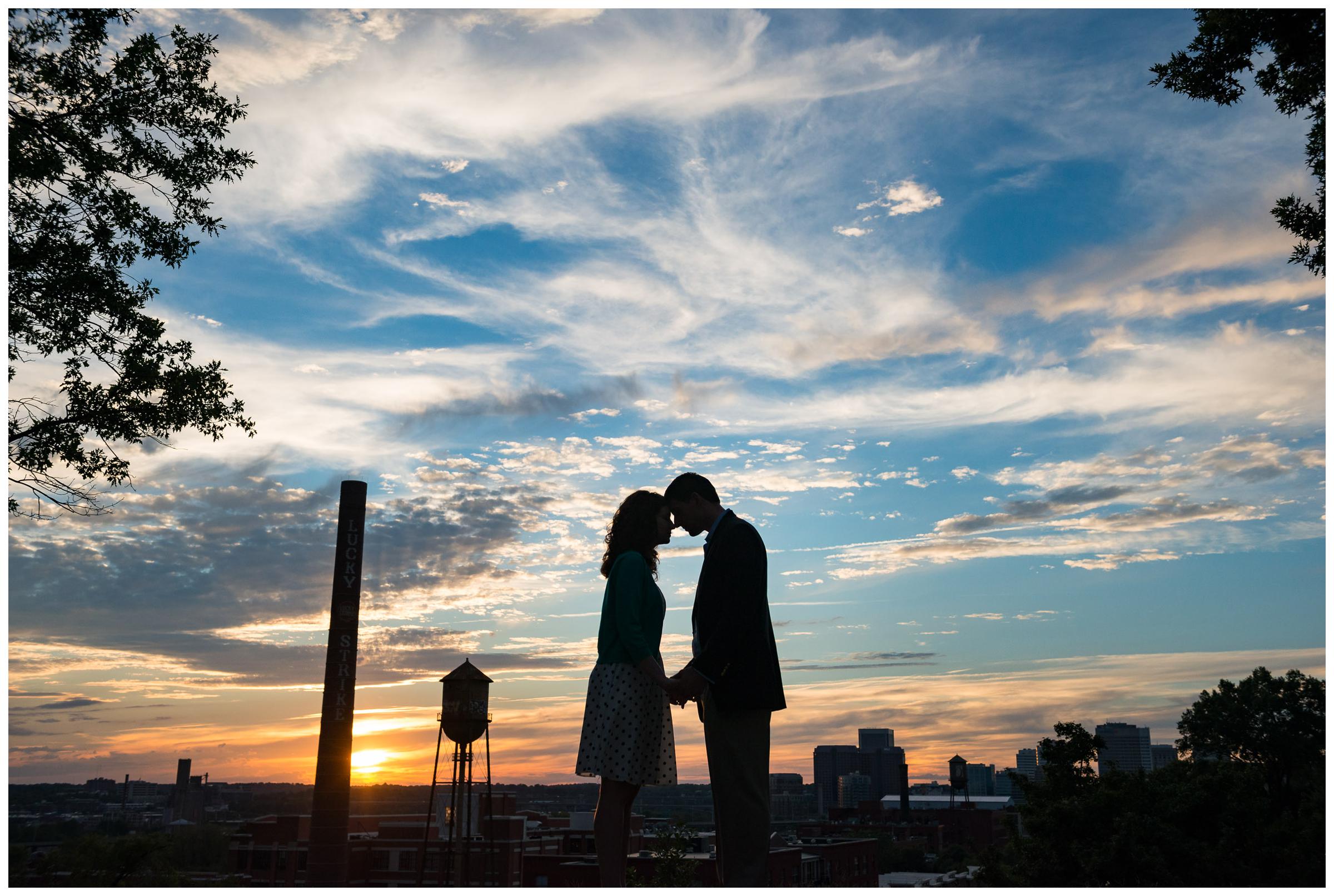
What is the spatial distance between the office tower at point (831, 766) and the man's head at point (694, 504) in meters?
105

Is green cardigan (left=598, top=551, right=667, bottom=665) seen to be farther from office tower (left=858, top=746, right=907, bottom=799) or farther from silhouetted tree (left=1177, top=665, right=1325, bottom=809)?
office tower (left=858, top=746, right=907, bottom=799)

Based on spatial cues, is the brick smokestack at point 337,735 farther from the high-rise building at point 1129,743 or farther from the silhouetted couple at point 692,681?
the high-rise building at point 1129,743

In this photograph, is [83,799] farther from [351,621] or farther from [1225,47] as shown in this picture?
[1225,47]

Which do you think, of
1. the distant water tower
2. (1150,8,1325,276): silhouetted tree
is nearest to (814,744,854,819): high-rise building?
the distant water tower

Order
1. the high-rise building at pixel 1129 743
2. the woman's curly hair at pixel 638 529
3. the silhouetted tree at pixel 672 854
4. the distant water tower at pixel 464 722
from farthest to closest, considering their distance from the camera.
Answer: the high-rise building at pixel 1129 743
the distant water tower at pixel 464 722
the silhouetted tree at pixel 672 854
the woman's curly hair at pixel 638 529

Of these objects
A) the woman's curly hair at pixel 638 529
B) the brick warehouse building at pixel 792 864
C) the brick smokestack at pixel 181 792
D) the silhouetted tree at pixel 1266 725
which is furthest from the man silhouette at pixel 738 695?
the brick smokestack at pixel 181 792

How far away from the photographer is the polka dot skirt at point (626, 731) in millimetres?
3996

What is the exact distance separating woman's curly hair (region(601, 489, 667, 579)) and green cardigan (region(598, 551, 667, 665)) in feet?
0.22

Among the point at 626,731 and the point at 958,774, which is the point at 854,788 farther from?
the point at 626,731

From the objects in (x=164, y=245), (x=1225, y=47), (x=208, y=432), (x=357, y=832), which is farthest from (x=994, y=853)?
(x=357, y=832)

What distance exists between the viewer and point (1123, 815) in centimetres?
1059

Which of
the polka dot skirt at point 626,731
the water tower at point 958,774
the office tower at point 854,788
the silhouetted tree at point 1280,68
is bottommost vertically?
the office tower at point 854,788

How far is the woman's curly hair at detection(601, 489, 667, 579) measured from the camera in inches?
169

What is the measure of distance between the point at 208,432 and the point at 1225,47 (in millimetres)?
10468
